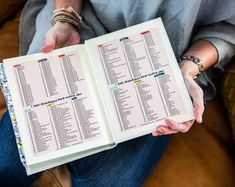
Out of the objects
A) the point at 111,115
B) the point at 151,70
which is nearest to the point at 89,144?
the point at 111,115

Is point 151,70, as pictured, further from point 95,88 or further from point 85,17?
point 85,17

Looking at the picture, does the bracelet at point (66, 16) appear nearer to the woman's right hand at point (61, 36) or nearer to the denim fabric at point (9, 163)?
the woman's right hand at point (61, 36)

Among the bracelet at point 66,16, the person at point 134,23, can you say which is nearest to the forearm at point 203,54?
the person at point 134,23

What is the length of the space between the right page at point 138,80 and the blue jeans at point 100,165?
122mm

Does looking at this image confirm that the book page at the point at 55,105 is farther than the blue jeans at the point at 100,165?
No

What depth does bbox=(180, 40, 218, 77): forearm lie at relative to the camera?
0.83 meters

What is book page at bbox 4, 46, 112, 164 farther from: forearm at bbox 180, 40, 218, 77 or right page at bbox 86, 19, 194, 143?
forearm at bbox 180, 40, 218, 77

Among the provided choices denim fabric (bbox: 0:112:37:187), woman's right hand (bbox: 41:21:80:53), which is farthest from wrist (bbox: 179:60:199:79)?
denim fabric (bbox: 0:112:37:187)

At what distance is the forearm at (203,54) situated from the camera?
0.83 meters

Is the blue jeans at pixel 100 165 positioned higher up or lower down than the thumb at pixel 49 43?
lower down

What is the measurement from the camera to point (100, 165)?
840mm

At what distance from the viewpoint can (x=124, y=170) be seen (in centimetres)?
85

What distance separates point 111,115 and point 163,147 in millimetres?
208

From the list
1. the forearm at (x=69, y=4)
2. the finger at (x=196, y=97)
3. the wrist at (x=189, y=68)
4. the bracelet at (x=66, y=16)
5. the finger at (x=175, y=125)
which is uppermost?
the forearm at (x=69, y=4)
